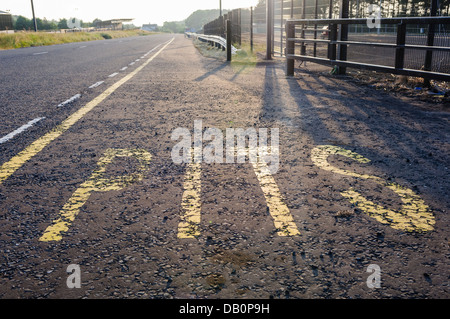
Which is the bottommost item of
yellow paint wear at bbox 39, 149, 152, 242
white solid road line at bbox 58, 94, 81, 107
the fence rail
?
yellow paint wear at bbox 39, 149, 152, 242

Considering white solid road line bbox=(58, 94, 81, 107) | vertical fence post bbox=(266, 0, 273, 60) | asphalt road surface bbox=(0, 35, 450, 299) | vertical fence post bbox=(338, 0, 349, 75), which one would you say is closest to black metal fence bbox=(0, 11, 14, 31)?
vertical fence post bbox=(266, 0, 273, 60)

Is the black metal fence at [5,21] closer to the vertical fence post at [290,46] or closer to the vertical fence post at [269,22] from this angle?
the vertical fence post at [269,22]

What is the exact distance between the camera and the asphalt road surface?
2053 mm

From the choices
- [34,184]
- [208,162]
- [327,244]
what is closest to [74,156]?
[34,184]

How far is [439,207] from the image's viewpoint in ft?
9.32

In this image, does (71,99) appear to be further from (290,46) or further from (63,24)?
(63,24)

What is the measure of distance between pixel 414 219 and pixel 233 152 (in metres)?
1.87

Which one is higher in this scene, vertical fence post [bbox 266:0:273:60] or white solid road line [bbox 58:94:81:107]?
vertical fence post [bbox 266:0:273:60]

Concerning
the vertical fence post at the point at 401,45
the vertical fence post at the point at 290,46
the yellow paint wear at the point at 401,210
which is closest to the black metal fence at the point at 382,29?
the vertical fence post at the point at 401,45

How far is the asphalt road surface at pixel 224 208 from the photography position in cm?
205

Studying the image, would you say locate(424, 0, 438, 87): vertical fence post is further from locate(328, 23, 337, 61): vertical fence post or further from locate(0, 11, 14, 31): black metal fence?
locate(0, 11, 14, 31): black metal fence

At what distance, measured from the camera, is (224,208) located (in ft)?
9.37
